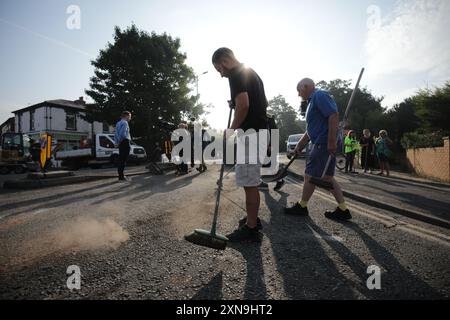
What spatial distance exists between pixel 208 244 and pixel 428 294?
5.57ft

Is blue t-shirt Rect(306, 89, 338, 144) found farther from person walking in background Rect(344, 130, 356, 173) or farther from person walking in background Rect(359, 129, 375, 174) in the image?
person walking in background Rect(359, 129, 375, 174)

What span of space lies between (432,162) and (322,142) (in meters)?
9.45

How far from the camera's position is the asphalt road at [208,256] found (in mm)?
1763

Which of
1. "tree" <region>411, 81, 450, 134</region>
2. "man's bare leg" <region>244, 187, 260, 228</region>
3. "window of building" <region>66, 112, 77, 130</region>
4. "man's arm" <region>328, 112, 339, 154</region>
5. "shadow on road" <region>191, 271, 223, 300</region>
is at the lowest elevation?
"shadow on road" <region>191, 271, 223, 300</region>

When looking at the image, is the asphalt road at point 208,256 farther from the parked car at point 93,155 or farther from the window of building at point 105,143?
the window of building at point 105,143

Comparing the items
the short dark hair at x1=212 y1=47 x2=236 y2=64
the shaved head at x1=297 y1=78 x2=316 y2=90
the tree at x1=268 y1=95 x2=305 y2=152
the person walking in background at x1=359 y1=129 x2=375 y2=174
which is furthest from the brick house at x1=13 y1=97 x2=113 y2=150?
the tree at x1=268 y1=95 x2=305 y2=152

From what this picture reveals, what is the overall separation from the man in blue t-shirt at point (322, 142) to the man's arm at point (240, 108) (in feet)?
4.55

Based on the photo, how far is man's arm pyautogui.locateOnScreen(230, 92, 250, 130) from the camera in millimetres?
2645

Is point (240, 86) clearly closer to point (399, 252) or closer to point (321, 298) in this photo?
point (321, 298)

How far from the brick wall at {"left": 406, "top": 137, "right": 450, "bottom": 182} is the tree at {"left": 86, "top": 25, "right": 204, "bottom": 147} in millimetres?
21020

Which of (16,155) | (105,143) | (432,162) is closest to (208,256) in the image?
(432,162)

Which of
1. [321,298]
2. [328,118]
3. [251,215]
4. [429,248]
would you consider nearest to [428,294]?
[321,298]

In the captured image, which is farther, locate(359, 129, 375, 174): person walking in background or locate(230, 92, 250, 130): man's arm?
locate(359, 129, 375, 174): person walking in background
